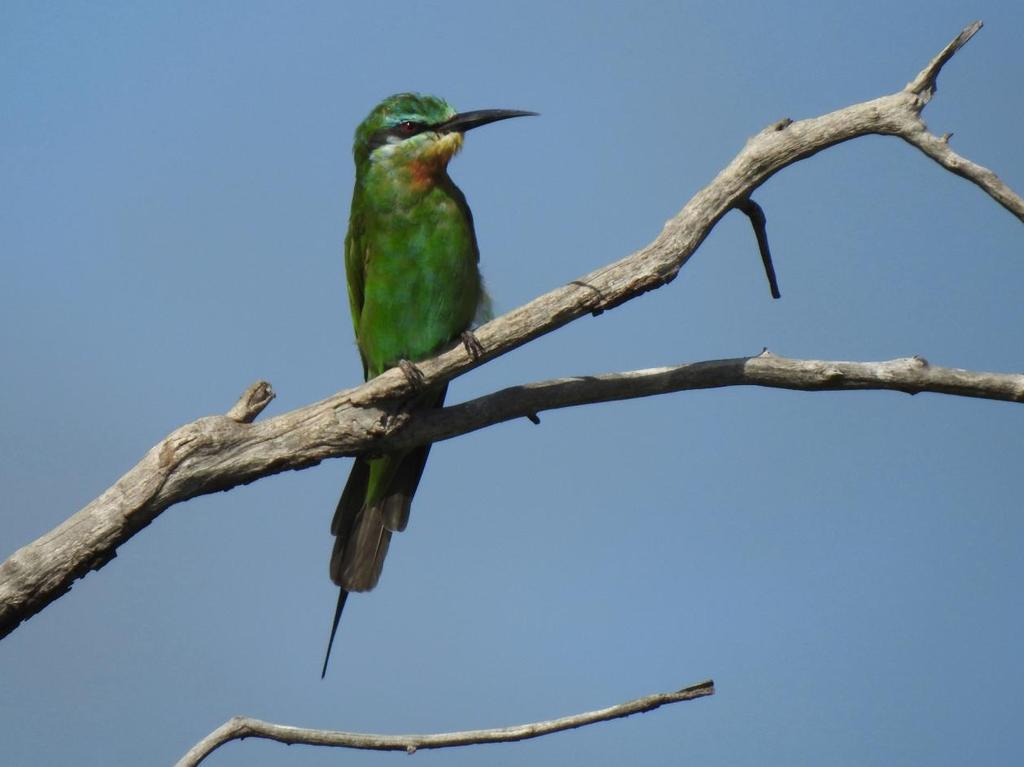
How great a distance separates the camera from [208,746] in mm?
3201

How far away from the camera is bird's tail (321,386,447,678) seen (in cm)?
427

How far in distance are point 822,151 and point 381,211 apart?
66.6 inches

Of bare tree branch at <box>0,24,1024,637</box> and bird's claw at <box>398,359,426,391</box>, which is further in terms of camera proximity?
bird's claw at <box>398,359,426,391</box>

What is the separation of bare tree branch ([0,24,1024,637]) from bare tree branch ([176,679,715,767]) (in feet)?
1.87

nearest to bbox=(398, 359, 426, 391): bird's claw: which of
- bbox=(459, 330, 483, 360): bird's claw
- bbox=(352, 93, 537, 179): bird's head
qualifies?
bbox=(459, 330, 483, 360): bird's claw

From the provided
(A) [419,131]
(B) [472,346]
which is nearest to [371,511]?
(B) [472,346]

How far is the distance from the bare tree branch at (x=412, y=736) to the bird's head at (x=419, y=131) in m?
2.10

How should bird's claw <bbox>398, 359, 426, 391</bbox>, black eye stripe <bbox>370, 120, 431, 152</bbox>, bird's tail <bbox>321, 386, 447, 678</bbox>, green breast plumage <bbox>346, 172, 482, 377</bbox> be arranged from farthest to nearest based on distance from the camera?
black eye stripe <bbox>370, 120, 431, 152</bbox>, green breast plumage <bbox>346, 172, 482, 377</bbox>, bird's tail <bbox>321, 386, 447, 678</bbox>, bird's claw <bbox>398, 359, 426, 391</bbox>

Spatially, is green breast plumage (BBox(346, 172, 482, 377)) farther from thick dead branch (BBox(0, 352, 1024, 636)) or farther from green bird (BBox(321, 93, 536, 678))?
thick dead branch (BBox(0, 352, 1024, 636))

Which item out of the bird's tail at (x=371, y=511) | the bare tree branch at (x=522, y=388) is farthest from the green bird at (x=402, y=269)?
the bare tree branch at (x=522, y=388)

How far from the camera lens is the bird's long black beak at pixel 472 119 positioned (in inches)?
177

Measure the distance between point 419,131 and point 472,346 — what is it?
4.30 feet

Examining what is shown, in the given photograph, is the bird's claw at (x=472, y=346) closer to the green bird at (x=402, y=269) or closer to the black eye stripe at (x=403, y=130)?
the green bird at (x=402, y=269)

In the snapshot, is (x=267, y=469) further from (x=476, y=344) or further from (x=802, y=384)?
(x=802, y=384)
